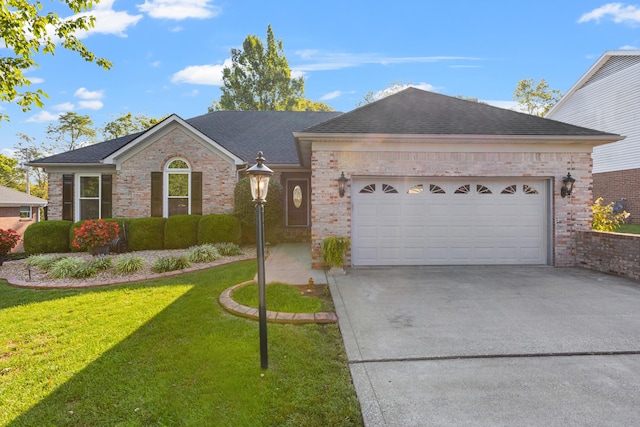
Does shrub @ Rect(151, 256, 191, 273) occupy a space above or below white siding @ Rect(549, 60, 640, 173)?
below

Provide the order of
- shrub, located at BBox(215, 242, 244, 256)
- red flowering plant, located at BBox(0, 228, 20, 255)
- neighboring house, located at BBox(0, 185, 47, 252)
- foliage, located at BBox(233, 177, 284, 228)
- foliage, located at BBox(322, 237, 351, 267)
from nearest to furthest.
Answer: foliage, located at BBox(322, 237, 351, 267) → red flowering plant, located at BBox(0, 228, 20, 255) → shrub, located at BBox(215, 242, 244, 256) → foliage, located at BBox(233, 177, 284, 228) → neighboring house, located at BBox(0, 185, 47, 252)

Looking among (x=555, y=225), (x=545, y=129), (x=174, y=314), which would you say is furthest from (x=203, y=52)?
(x=555, y=225)

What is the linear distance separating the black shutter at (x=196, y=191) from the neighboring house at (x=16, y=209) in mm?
17199

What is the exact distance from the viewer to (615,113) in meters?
17.3

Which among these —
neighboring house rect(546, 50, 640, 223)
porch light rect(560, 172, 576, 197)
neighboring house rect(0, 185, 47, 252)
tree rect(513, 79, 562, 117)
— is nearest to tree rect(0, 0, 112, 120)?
porch light rect(560, 172, 576, 197)

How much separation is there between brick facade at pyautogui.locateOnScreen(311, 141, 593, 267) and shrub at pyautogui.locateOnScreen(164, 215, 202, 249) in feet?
17.3

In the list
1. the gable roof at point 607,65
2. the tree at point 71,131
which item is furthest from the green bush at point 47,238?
the tree at point 71,131

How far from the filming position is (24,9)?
6109 millimetres

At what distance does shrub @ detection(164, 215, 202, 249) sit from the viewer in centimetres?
1095

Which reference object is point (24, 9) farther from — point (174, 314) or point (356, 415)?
point (356, 415)

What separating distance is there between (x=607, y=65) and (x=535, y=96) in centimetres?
1757

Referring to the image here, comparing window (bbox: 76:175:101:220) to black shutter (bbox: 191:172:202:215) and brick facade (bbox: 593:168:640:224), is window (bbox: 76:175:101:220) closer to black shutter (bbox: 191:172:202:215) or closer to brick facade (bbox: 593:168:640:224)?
black shutter (bbox: 191:172:202:215)

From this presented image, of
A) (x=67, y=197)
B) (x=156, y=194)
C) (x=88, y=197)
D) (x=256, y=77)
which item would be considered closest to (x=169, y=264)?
(x=156, y=194)

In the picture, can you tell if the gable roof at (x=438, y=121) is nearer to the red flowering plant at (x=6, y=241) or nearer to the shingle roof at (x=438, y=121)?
the shingle roof at (x=438, y=121)
